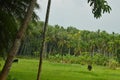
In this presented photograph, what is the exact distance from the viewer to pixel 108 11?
20703mm

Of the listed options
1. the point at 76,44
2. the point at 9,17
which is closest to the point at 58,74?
the point at 9,17

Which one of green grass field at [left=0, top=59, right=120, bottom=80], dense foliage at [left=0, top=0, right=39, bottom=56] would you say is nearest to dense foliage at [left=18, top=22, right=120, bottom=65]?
green grass field at [left=0, top=59, right=120, bottom=80]

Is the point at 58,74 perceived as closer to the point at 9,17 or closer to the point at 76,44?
the point at 9,17

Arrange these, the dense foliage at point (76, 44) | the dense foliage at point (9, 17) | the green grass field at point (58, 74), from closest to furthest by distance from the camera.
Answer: the dense foliage at point (9, 17) < the green grass field at point (58, 74) < the dense foliage at point (76, 44)

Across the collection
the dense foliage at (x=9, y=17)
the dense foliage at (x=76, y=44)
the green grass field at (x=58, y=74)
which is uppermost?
the dense foliage at (x=76, y=44)

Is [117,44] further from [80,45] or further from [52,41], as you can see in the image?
[52,41]

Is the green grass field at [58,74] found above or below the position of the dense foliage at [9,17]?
below

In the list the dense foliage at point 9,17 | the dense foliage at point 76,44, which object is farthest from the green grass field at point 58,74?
the dense foliage at point 76,44

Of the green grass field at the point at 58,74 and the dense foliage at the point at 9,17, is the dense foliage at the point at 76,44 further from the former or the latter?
the dense foliage at the point at 9,17

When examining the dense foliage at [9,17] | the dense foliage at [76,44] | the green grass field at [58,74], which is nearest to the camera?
the dense foliage at [9,17]

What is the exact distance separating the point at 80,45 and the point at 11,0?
133 metres

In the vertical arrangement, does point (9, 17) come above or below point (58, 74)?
above

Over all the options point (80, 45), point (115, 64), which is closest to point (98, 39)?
point (80, 45)

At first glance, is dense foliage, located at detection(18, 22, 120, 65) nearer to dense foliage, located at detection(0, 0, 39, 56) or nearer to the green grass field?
the green grass field
